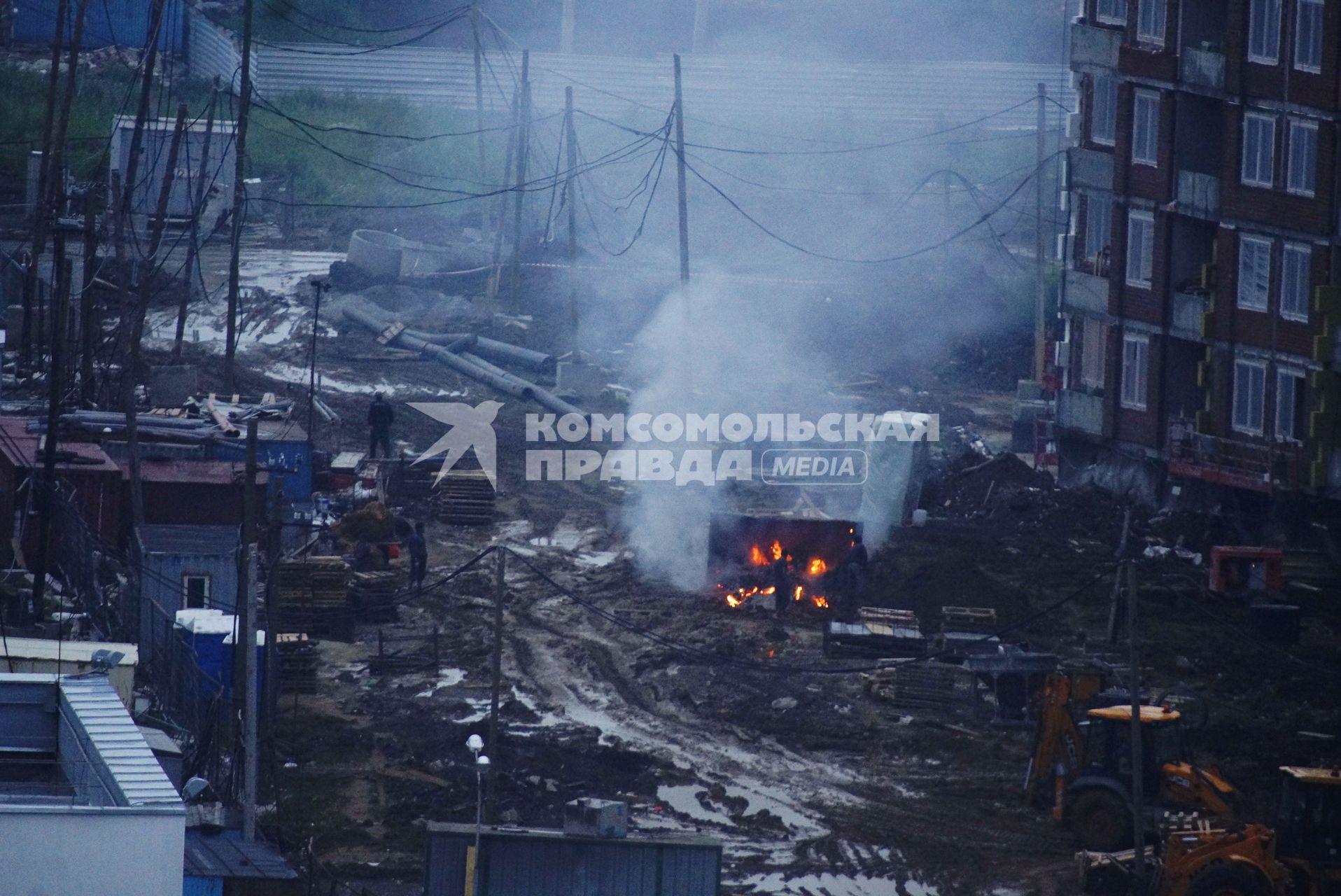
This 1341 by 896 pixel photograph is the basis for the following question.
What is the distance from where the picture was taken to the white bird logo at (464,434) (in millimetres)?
30438

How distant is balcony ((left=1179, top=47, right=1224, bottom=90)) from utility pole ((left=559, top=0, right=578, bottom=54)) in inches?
1098

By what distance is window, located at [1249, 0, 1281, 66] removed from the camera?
2798cm

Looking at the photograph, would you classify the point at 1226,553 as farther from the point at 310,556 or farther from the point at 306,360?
the point at 306,360

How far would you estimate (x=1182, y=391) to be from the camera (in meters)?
30.4

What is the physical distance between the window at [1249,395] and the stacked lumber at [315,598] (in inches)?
573

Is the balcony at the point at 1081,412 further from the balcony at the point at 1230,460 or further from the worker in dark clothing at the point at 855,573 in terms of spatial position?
the worker in dark clothing at the point at 855,573

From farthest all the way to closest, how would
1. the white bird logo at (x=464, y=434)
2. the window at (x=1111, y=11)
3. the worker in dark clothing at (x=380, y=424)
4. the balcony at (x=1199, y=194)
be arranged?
the window at (x=1111, y=11), the white bird logo at (x=464, y=434), the worker in dark clothing at (x=380, y=424), the balcony at (x=1199, y=194)

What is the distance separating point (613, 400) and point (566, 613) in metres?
11.2

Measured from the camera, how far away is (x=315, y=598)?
23047mm

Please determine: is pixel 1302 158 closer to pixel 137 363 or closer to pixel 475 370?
pixel 475 370

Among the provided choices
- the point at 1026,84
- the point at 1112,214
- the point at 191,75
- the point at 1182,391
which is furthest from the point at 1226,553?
the point at 191,75

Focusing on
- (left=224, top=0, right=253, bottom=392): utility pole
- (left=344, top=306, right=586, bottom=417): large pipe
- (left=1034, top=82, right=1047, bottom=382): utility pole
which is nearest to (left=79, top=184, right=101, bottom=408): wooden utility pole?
(left=224, top=0, right=253, bottom=392): utility pole

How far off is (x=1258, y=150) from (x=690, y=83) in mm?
27059

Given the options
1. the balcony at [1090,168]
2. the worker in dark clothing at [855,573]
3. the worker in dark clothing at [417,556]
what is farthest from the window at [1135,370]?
the worker in dark clothing at [417,556]
